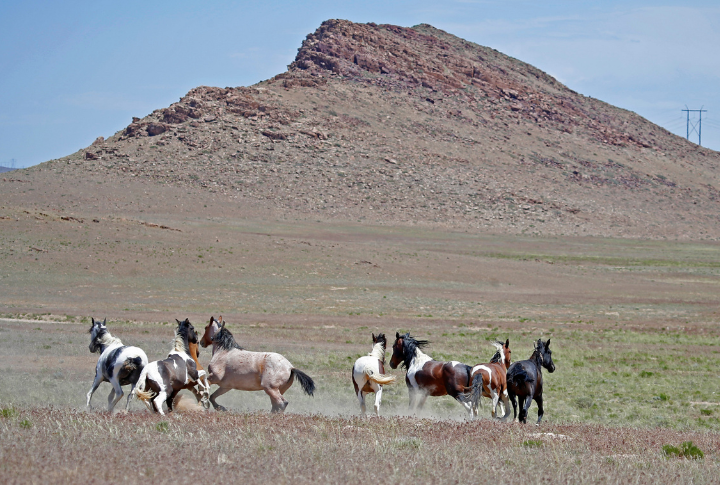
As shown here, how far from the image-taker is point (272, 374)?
38.6 feet

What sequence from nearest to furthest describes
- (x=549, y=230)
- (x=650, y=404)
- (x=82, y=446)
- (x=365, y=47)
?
1. (x=82, y=446)
2. (x=650, y=404)
3. (x=549, y=230)
4. (x=365, y=47)

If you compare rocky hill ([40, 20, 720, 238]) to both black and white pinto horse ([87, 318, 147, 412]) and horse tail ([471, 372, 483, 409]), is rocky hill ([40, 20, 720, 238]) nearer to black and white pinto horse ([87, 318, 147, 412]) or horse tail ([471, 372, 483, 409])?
black and white pinto horse ([87, 318, 147, 412])

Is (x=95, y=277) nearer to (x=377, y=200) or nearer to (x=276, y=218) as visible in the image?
(x=276, y=218)

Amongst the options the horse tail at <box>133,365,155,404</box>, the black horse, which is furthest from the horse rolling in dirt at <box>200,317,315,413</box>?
the black horse

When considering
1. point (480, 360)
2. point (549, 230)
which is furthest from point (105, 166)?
point (480, 360)

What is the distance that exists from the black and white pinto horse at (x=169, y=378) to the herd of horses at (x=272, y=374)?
0.05ft

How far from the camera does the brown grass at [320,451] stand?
262 inches

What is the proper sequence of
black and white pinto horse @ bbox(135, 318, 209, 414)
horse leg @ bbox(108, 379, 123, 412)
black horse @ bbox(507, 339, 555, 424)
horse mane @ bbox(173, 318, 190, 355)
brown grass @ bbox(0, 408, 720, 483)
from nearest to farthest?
brown grass @ bbox(0, 408, 720, 483)
black and white pinto horse @ bbox(135, 318, 209, 414)
horse leg @ bbox(108, 379, 123, 412)
horse mane @ bbox(173, 318, 190, 355)
black horse @ bbox(507, 339, 555, 424)

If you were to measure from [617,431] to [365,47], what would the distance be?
4885 inches

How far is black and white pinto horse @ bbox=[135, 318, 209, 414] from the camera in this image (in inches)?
419

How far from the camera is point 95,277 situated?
38969 mm

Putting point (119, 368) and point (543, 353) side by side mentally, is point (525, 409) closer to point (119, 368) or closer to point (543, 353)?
point (543, 353)

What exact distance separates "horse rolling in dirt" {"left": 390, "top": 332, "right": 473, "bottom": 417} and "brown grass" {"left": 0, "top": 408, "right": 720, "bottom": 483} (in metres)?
1.33

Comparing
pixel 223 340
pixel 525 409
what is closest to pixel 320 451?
pixel 223 340
